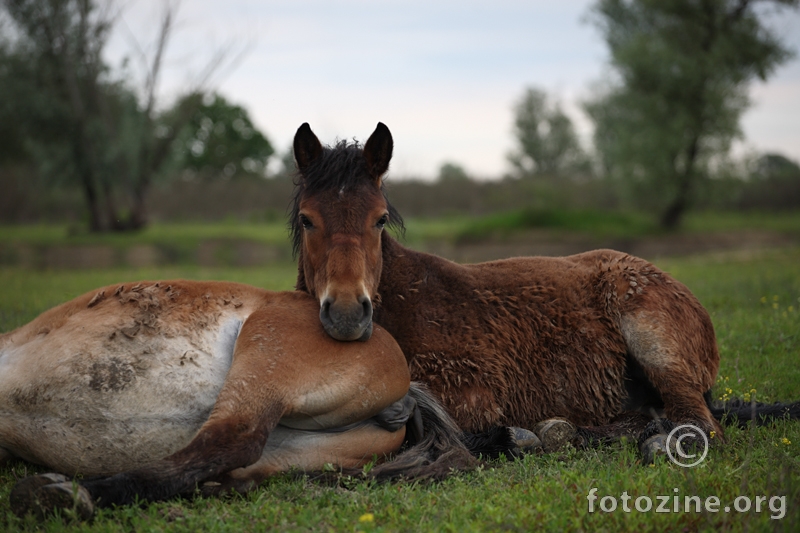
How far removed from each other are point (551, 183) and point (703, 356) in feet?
98.0

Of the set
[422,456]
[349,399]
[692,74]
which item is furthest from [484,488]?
[692,74]

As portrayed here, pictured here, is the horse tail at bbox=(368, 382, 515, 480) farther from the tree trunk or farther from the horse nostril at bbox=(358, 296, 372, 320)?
the tree trunk

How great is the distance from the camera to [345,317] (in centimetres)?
366

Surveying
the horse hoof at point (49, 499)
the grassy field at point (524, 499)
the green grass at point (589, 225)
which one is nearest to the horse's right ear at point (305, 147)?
the grassy field at point (524, 499)

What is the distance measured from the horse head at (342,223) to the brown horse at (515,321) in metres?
0.01

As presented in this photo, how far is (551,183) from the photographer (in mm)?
33594

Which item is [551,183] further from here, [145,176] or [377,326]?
[377,326]

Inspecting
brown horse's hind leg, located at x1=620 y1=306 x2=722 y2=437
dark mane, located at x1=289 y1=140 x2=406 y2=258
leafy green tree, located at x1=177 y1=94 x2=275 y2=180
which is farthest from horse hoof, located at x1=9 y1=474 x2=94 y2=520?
leafy green tree, located at x1=177 y1=94 x2=275 y2=180

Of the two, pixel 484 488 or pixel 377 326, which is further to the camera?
pixel 377 326

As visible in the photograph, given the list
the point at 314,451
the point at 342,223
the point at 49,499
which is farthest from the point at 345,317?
the point at 49,499

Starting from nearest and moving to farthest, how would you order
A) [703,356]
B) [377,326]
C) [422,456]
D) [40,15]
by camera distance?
1. [422,456]
2. [377,326]
3. [703,356]
4. [40,15]

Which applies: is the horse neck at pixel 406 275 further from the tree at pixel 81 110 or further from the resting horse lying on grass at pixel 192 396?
the tree at pixel 81 110

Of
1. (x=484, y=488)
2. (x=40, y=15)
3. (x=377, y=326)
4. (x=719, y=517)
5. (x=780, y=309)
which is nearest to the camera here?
(x=719, y=517)

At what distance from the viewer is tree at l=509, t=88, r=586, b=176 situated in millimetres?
61094
